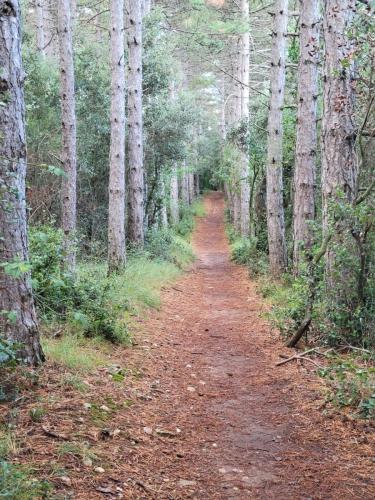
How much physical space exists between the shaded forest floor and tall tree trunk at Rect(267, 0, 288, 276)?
567 cm

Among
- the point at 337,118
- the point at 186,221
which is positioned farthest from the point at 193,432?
the point at 186,221

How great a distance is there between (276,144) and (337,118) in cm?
578

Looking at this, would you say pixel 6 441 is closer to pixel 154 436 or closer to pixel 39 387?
pixel 39 387

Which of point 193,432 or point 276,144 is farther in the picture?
point 276,144

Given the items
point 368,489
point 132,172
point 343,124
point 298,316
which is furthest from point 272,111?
point 368,489

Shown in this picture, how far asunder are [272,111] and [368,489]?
10592mm

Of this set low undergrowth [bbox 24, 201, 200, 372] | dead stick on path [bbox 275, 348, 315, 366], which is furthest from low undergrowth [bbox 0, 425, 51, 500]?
dead stick on path [bbox 275, 348, 315, 366]

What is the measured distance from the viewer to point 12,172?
437 centimetres

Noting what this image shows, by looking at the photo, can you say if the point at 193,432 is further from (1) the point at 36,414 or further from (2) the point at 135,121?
(2) the point at 135,121

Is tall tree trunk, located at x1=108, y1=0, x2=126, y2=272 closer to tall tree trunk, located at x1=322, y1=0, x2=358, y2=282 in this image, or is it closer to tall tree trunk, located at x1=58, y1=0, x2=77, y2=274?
tall tree trunk, located at x1=58, y1=0, x2=77, y2=274

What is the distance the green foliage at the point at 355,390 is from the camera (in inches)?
188

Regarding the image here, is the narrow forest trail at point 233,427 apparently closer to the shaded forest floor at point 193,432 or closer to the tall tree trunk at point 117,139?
the shaded forest floor at point 193,432

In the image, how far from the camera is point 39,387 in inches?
181

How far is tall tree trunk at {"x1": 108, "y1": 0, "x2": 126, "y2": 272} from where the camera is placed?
11.2 m
